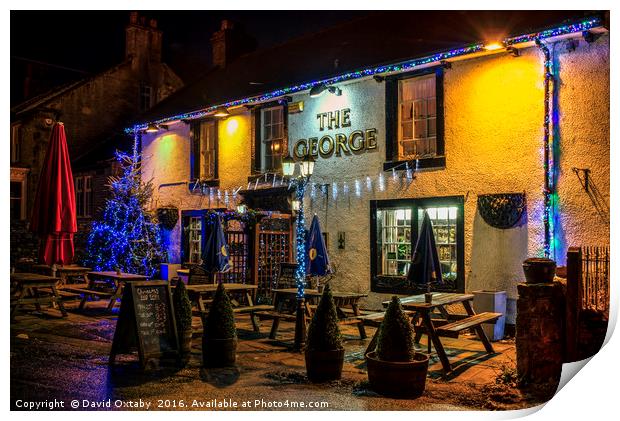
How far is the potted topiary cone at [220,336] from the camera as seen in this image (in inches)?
321

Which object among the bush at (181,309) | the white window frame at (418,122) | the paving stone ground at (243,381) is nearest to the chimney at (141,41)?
the white window frame at (418,122)

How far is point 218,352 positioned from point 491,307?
201 inches

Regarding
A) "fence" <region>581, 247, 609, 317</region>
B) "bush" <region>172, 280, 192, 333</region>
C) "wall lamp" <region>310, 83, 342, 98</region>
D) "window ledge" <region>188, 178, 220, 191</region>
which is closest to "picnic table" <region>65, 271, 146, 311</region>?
"window ledge" <region>188, 178, 220, 191</region>

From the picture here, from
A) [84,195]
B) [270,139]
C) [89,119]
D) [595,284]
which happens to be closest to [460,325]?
[595,284]

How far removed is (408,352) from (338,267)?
7.17 m

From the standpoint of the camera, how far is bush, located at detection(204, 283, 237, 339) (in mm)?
8219

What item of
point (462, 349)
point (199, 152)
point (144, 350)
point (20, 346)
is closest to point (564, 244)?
point (462, 349)

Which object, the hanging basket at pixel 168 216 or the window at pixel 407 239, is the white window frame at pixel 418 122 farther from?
the hanging basket at pixel 168 216

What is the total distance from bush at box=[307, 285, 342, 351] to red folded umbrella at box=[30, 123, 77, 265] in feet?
12.5

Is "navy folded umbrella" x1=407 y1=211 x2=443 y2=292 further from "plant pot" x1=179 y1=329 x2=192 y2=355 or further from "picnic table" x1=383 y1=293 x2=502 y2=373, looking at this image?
"plant pot" x1=179 y1=329 x2=192 y2=355

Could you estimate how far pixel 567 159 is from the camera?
10672 millimetres

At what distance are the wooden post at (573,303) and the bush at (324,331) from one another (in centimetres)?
274
